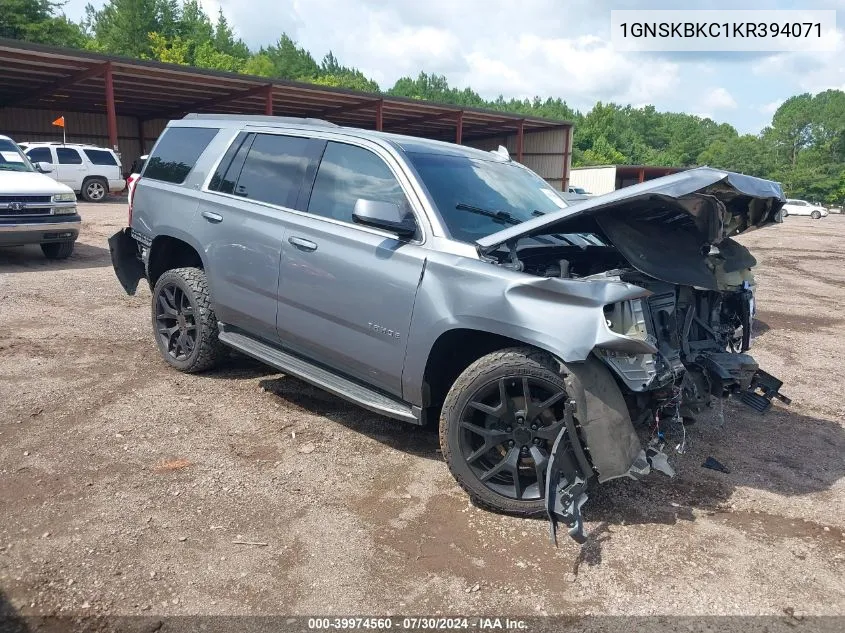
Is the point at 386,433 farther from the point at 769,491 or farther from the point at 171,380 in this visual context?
the point at 769,491

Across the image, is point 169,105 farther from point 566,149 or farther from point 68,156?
point 566,149

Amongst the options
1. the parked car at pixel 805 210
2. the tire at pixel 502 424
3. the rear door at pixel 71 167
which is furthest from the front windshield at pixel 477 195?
the parked car at pixel 805 210

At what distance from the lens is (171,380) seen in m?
5.00

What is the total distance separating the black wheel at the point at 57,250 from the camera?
10125mm

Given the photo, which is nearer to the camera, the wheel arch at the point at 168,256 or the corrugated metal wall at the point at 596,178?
the wheel arch at the point at 168,256

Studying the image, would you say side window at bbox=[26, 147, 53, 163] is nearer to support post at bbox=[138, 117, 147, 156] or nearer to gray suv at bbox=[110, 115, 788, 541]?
support post at bbox=[138, 117, 147, 156]

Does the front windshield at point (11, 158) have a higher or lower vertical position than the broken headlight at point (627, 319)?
higher

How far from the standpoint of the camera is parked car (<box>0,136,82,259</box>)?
8898 millimetres

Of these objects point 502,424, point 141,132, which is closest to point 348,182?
point 502,424

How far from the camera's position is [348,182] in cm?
400

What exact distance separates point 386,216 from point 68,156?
21200mm

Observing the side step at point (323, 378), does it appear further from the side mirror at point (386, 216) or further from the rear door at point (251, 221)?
the side mirror at point (386, 216)

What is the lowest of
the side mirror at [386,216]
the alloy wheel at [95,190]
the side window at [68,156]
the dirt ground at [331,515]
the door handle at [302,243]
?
the dirt ground at [331,515]

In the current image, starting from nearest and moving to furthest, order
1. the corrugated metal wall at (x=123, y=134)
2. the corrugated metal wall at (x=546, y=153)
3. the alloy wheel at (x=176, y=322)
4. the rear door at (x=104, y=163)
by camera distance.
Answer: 1. the alloy wheel at (x=176, y=322)
2. the rear door at (x=104, y=163)
3. the corrugated metal wall at (x=123, y=134)
4. the corrugated metal wall at (x=546, y=153)
